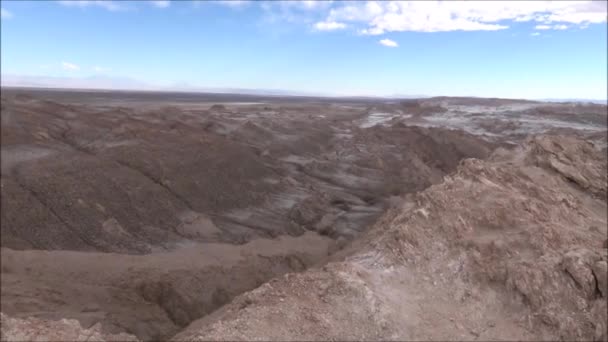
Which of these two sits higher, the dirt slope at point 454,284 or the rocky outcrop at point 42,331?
the dirt slope at point 454,284

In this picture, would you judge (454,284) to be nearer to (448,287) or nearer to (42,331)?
(448,287)

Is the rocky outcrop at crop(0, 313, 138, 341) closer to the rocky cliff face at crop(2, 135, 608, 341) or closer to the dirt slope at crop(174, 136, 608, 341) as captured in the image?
the rocky cliff face at crop(2, 135, 608, 341)

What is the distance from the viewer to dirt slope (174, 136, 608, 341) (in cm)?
633

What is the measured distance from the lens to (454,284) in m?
7.21

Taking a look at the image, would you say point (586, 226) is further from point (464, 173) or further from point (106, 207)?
point (106, 207)

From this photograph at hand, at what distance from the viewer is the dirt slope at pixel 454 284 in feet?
20.8

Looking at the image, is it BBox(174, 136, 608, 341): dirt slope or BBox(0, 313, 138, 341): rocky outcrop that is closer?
BBox(0, 313, 138, 341): rocky outcrop

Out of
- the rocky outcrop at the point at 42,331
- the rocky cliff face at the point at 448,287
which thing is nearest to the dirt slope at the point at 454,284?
the rocky cliff face at the point at 448,287

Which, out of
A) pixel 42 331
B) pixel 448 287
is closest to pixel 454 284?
pixel 448 287

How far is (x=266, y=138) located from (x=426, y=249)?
2163 cm

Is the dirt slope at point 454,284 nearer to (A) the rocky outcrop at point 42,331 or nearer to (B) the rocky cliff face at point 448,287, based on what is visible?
(B) the rocky cliff face at point 448,287

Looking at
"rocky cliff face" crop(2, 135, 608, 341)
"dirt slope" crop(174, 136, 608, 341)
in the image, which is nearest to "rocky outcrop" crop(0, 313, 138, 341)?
"rocky cliff face" crop(2, 135, 608, 341)

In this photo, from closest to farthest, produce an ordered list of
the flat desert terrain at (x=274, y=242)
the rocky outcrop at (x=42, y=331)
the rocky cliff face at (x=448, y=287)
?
the rocky outcrop at (x=42, y=331) → the rocky cliff face at (x=448, y=287) → the flat desert terrain at (x=274, y=242)

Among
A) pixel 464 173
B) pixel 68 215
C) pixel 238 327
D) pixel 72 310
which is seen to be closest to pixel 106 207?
pixel 68 215
